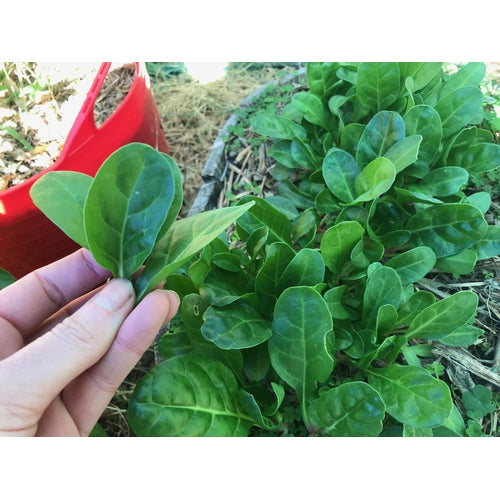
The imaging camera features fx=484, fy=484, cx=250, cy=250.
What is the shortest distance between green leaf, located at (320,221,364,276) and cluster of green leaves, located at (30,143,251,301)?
0.29 m

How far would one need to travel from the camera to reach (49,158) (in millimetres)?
1440

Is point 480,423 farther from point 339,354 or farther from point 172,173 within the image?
point 172,173

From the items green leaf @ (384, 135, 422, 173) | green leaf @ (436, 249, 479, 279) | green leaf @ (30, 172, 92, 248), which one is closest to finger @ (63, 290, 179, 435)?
green leaf @ (30, 172, 92, 248)

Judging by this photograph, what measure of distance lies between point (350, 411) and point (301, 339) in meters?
0.15

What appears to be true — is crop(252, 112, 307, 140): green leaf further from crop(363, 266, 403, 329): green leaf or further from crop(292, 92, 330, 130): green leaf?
crop(363, 266, 403, 329): green leaf

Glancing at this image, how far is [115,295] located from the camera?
2.56ft

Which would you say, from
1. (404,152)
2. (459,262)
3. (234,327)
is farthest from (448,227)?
(234,327)

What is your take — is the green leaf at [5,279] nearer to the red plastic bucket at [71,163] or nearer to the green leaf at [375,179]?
the red plastic bucket at [71,163]

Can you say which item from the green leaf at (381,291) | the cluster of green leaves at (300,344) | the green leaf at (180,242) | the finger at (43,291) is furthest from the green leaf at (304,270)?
the finger at (43,291)

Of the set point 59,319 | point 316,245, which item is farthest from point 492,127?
point 59,319

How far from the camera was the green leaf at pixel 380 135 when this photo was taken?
44.8 inches

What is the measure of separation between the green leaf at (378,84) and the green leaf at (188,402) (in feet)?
2.67

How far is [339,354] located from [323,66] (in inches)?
33.1

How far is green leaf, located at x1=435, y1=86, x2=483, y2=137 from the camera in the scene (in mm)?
1245
